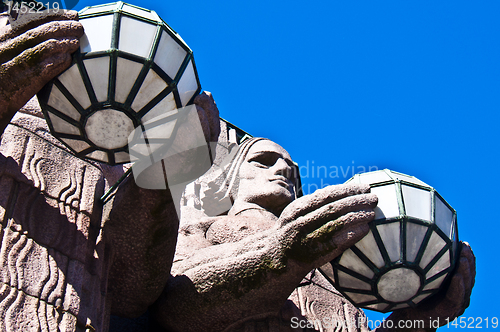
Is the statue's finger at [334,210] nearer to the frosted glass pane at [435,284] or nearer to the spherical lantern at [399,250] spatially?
the spherical lantern at [399,250]

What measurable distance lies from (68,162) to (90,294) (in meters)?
1.08

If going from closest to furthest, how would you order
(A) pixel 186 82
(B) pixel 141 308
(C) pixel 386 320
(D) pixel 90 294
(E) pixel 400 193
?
(A) pixel 186 82, (D) pixel 90 294, (E) pixel 400 193, (B) pixel 141 308, (C) pixel 386 320

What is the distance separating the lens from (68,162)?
4.30 m

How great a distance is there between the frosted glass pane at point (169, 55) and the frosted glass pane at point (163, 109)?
0.44ft

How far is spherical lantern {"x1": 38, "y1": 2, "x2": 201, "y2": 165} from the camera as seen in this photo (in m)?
3.22

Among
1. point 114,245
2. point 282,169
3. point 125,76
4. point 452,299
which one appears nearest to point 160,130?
point 125,76

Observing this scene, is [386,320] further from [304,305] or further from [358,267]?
[358,267]

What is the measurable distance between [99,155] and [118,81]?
1.99 ft

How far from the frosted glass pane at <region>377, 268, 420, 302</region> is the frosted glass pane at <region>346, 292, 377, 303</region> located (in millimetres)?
102

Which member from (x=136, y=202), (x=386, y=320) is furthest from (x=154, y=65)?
(x=386, y=320)

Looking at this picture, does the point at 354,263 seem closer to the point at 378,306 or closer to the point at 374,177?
the point at 378,306

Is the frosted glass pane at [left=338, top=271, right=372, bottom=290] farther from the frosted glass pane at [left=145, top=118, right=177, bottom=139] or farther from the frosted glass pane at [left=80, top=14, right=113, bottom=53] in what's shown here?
the frosted glass pane at [left=80, top=14, right=113, bottom=53]

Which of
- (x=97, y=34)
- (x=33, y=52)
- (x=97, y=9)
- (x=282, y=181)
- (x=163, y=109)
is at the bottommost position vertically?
(x=163, y=109)

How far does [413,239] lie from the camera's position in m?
3.92
